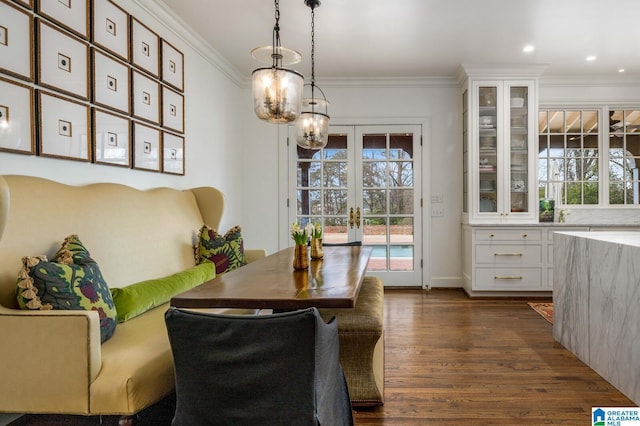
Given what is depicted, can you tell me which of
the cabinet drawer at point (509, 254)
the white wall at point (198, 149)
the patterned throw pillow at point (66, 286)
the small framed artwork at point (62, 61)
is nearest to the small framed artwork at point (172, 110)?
the white wall at point (198, 149)

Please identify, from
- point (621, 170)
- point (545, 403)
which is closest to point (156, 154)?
point (545, 403)

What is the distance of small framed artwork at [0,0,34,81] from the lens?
182 cm

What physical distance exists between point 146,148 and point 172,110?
517mm

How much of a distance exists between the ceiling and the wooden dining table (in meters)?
2.09

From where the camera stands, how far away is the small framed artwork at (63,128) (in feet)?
6.67

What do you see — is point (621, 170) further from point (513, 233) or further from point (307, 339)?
point (307, 339)

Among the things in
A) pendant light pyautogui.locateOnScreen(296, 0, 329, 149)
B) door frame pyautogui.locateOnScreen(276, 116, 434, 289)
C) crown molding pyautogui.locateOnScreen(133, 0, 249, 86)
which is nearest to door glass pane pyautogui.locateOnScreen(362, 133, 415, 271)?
door frame pyautogui.locateOnScreen(276, 116, 434, 289)

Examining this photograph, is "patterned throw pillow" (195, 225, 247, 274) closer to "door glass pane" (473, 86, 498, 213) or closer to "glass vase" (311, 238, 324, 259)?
"glass vase" (311, 238, 324, 259)

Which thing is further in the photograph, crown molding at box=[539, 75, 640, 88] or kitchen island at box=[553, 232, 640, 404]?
crown molding at box=[539, 75, 640, 88]

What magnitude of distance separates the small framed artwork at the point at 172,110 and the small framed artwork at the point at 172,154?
81mm

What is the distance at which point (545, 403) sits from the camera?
6.91 feet

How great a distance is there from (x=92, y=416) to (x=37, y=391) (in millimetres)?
225

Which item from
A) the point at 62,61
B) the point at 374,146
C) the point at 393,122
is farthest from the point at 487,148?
the point at 62,61

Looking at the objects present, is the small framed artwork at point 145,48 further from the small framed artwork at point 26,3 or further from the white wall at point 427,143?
the white wall at point 427,143
